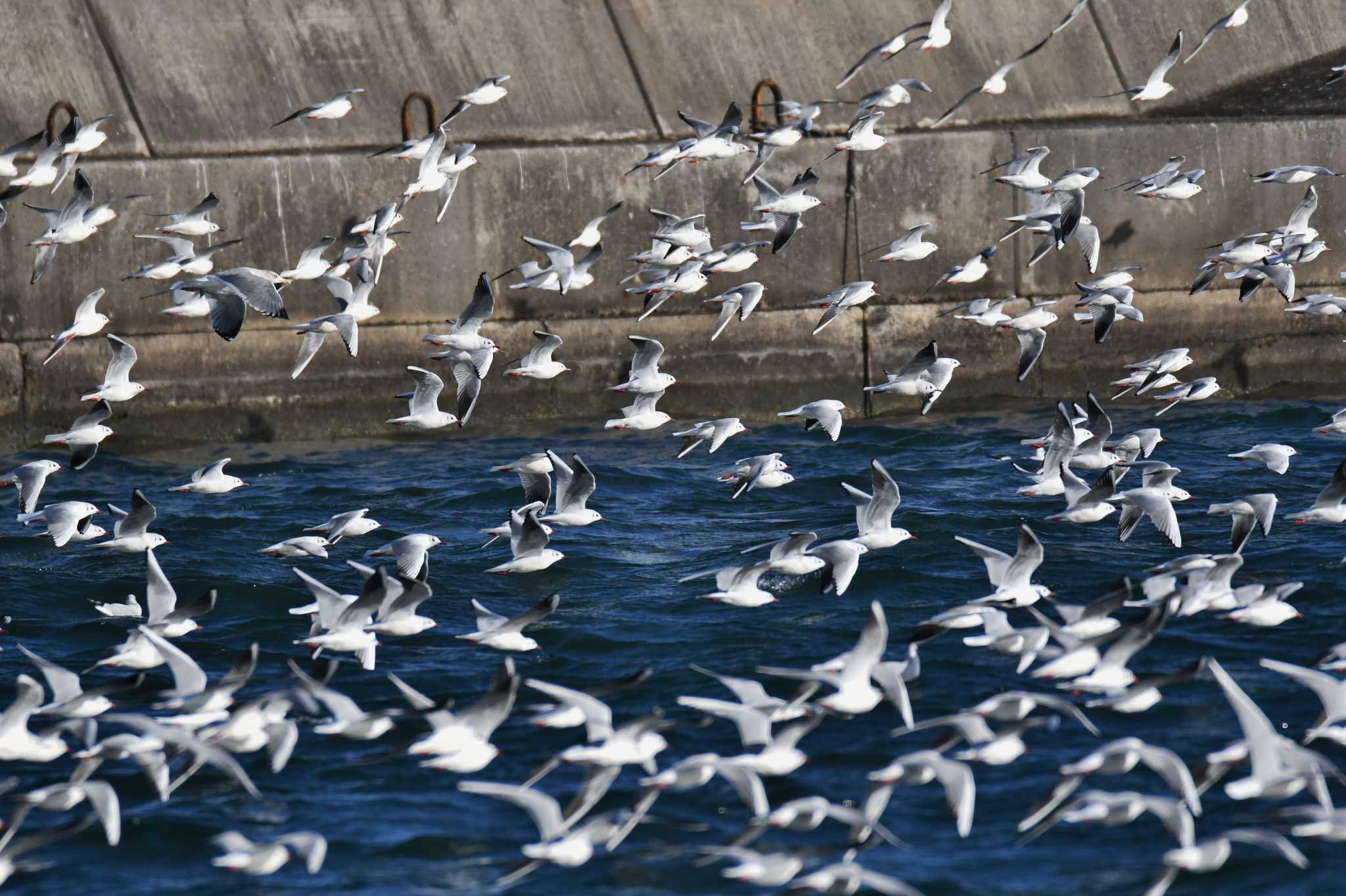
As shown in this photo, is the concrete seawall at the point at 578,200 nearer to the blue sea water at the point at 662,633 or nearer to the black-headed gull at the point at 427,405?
the blue sea water at the point at 662,633

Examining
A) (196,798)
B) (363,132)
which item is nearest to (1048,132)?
(363,132)

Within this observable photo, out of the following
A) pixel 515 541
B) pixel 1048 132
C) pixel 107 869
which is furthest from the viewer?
pixel 1048 132

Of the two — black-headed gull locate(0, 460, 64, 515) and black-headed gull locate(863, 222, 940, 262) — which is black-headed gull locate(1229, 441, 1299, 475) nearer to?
black-headed gull locate(863, 222, 940, 262)

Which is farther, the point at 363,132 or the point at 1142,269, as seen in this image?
the point at 1142,269

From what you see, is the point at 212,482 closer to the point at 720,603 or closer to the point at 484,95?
the point at 720,603

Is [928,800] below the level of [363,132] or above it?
below

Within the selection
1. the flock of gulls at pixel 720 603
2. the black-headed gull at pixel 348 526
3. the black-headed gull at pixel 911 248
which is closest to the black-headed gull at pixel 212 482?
the flock of gulls at pixel 720 603

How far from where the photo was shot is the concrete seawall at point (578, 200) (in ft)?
61.7

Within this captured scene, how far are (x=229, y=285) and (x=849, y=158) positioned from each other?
7697mm

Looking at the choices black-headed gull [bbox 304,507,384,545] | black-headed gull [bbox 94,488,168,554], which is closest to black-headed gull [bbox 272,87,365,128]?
black-headed gull [bbox 304,507,384,545]

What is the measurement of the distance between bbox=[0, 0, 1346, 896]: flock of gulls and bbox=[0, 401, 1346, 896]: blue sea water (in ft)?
0.47

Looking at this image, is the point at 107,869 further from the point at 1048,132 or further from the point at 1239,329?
the point at 1239,329

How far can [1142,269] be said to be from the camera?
21250 millimetres

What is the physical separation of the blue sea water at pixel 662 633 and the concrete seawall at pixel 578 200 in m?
→ 0.76
